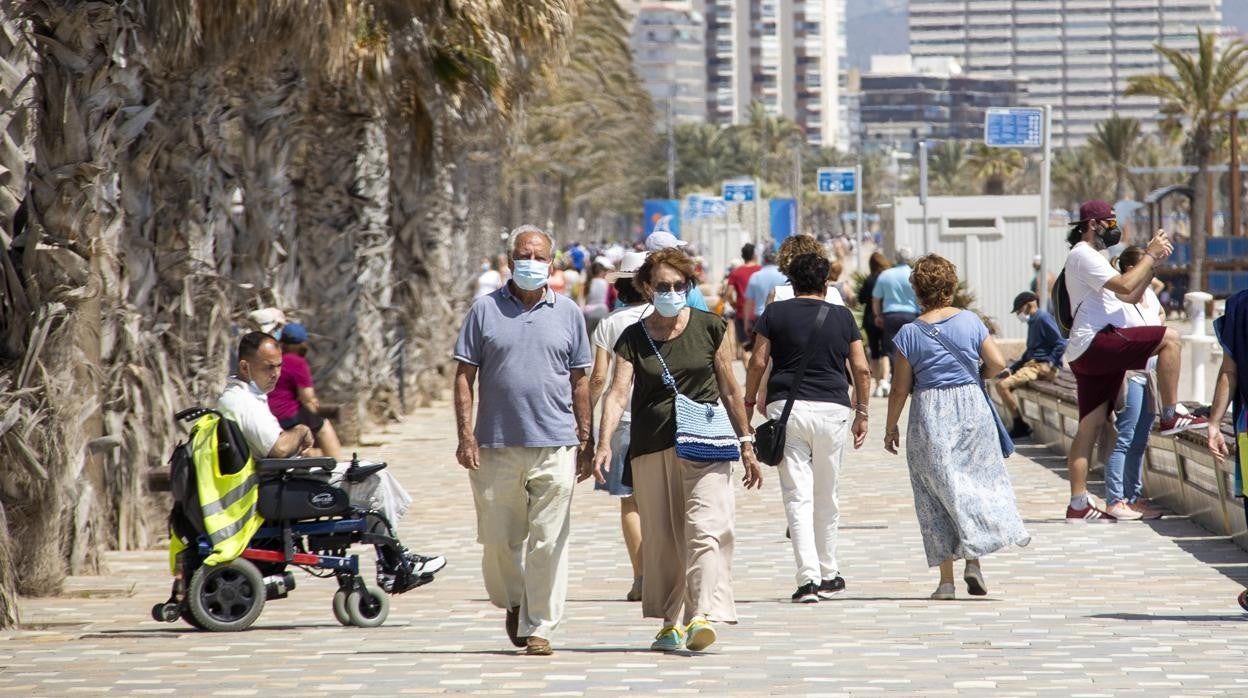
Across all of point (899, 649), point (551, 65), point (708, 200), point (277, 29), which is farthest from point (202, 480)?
point (708, 200)

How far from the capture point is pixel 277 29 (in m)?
12.0

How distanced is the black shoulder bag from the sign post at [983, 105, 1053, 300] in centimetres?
1211

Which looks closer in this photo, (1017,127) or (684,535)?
(684,535)

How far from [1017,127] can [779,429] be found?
13981 millimetres

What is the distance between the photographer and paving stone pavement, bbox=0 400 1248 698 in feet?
21.2

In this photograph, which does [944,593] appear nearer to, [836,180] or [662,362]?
[662,362]

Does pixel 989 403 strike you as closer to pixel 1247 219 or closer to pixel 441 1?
pixel 441 1

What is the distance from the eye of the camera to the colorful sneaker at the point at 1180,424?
11359 mm

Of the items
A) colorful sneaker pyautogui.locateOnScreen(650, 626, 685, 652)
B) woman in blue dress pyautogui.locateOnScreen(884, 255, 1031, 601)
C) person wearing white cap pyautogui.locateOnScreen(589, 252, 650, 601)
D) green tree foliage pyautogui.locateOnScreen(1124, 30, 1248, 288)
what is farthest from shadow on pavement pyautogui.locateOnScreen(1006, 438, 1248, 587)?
green tree foliage pyautogui.locateOnScreen(1124, 30, 1248, 288)

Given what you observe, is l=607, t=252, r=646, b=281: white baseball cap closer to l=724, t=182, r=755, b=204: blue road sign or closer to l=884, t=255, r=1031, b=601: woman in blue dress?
l=884, t=255, r=1031, b=601: woman in blue dress

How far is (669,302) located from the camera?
7.45 metres

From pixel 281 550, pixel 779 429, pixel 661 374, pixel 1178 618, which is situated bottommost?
pixel 1178 618

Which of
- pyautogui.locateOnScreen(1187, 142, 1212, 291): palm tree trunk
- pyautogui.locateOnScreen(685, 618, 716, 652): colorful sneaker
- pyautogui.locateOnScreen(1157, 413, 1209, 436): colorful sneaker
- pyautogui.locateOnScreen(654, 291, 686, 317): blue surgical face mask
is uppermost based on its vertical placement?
pyautogui.locateOnScreen(654, 291, 686, 317): blue surgical face mask

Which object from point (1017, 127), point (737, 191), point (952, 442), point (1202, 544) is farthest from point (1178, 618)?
point (737, 191)
